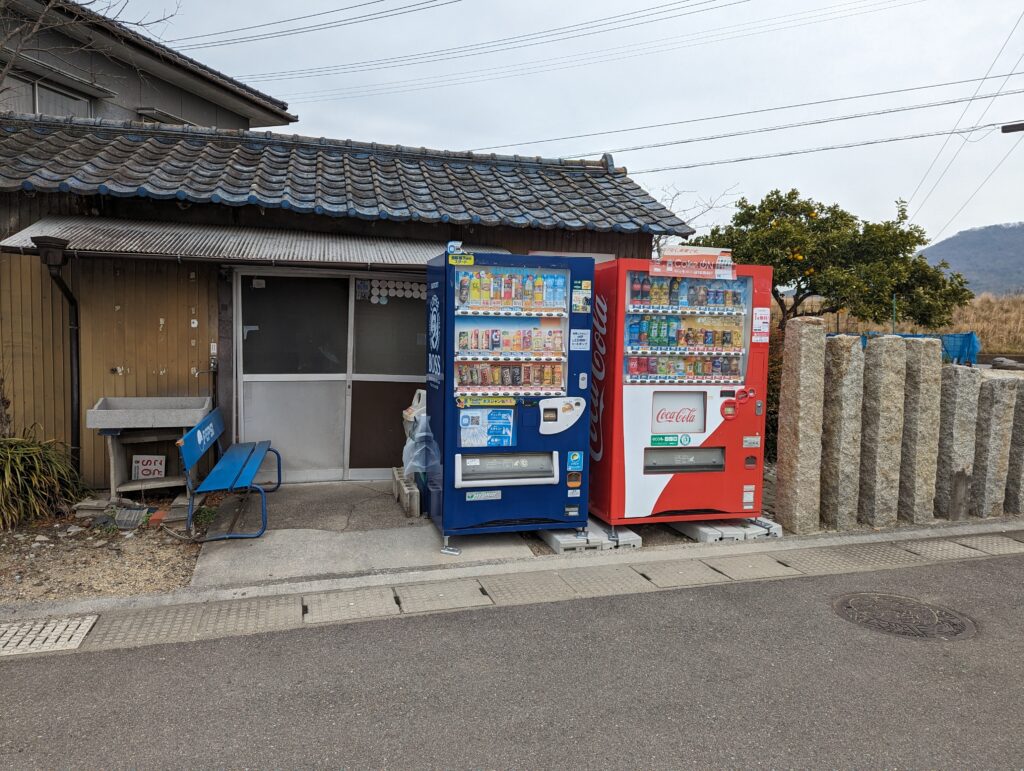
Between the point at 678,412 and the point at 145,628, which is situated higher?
the point at 678,412

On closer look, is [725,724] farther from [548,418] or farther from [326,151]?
[326,151]

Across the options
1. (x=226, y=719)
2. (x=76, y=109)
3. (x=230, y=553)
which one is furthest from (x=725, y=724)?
(x=76, y=109)

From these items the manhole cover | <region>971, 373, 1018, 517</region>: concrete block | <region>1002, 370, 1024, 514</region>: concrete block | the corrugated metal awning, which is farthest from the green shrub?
<region>1002, 370, 1024, 514</region>: concrete block

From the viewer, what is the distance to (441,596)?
4.84 m

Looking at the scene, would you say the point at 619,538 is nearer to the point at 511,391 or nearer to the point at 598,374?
the point at 598,374

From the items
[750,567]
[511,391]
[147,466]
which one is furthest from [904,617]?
[147,466]

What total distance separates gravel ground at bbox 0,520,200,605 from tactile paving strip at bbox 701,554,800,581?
4.22 m

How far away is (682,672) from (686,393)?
115 inches

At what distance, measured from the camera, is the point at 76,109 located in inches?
463

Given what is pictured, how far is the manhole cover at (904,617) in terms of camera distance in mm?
4391

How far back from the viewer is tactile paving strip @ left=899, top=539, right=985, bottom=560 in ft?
19.3

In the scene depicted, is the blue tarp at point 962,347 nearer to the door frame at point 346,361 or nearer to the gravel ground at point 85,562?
the door frame at point 346,361

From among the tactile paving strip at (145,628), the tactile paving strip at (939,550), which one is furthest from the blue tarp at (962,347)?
the tactile paving strip at (145,628)

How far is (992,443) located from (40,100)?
14299mm
